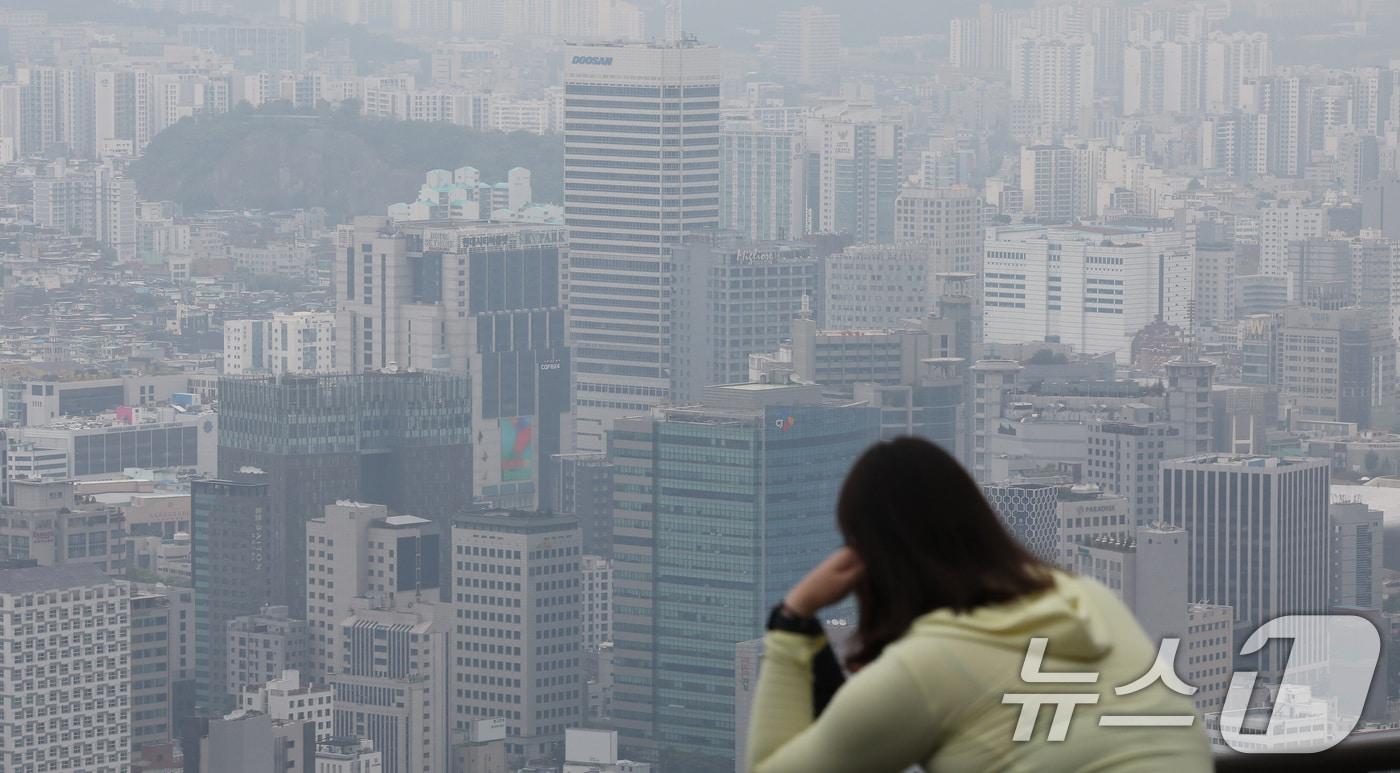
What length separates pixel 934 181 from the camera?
25.6 meters

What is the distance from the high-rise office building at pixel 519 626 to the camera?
1287 centimetres

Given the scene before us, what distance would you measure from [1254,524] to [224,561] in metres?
6.19

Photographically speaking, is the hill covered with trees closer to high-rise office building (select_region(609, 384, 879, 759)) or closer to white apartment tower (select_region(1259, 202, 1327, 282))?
white apartment tower (select_region(1259, 202, 1327, 282))

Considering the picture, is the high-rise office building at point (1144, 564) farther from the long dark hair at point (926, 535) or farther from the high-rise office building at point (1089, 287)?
the long dark hair at point (926, 535)

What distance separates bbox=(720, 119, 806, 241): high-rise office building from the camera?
24.0 meters

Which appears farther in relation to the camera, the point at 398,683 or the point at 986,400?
the point at 986,400

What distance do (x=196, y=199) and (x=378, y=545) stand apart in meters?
12.6

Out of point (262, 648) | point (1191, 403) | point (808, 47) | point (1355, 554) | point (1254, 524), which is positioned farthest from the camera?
point (808, 47)

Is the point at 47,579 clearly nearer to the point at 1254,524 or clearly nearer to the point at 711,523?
the point at 711,523

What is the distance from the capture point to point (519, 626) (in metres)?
13.4

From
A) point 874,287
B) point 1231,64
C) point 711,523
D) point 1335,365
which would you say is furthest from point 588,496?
point 1231,64

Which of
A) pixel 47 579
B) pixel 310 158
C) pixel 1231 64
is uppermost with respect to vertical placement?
pixel 1231 64

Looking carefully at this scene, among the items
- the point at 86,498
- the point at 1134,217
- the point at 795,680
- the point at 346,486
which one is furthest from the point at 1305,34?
the point at 795,680

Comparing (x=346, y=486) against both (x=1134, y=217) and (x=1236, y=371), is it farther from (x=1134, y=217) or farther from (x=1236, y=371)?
(x=1134, y=217)
